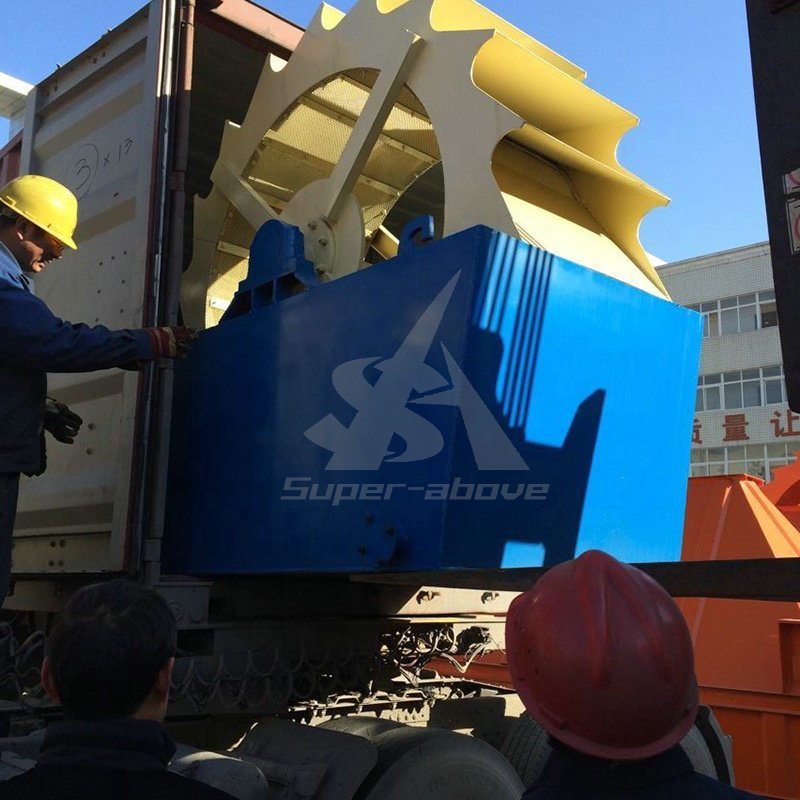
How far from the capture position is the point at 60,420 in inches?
147

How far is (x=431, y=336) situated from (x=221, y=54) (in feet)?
8.40

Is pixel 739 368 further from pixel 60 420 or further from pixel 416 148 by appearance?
pixel 60 420

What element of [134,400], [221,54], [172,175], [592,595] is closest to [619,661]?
[592,595]

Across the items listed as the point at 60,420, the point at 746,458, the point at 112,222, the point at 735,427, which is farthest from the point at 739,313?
the point at 60,420

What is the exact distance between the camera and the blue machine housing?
2914 mm

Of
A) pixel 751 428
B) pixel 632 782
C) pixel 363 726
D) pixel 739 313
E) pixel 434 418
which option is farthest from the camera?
pixel 739 313

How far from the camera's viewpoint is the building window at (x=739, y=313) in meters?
35.4

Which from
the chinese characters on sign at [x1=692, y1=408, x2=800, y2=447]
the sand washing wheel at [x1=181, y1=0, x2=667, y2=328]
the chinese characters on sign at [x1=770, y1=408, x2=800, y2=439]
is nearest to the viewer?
the sand washing wheel at [x1=181, y1=0, x2=667, y2=328]

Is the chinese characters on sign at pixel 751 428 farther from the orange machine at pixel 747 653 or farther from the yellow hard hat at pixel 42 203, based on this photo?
the yellow hard hat at pixel 42 203

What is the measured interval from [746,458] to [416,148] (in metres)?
34.5

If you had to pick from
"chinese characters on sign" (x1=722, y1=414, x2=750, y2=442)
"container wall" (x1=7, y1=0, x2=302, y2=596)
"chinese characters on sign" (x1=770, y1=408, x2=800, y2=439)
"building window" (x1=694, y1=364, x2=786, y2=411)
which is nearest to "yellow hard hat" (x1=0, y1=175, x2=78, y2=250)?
"container wall" (x1=7, y1=0, x2=302, y2=596)

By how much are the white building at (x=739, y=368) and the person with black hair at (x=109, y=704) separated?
3568cm

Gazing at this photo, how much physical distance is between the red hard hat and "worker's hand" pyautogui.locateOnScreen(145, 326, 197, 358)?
222 centimetres

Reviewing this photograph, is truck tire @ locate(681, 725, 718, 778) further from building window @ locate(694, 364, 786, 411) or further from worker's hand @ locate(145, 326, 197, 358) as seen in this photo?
building window @ locate(694, 364, 786, 411)
